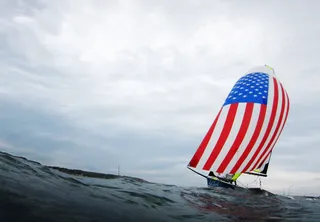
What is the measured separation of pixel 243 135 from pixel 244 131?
0.96ft

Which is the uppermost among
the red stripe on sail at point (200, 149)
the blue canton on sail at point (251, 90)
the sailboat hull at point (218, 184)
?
the blue canton on sail at point (251, 90)

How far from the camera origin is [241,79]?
2359 centimetres

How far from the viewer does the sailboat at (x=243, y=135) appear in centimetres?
2033

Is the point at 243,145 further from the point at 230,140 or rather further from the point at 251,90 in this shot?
the point at 251,90

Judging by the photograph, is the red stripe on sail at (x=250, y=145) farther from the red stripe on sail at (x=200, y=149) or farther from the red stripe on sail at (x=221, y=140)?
the red stripe on sail at (x=200, y=149)

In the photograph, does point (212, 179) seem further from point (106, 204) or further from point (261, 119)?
point (106, 204)

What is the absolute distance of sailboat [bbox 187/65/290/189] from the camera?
2033 centimetres

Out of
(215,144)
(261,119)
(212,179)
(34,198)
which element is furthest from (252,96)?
(34,198)

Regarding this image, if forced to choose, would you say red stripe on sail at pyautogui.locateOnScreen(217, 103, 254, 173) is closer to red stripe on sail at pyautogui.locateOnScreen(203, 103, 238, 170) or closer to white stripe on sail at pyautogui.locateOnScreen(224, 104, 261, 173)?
white stripe on sail at pyautogui.locateOnScreen(224, 104, 261, 173)

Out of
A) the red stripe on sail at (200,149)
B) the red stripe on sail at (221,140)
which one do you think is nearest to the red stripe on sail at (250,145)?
the red stripe on sail at (221,140)

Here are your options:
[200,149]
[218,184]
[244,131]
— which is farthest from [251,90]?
[218,184]

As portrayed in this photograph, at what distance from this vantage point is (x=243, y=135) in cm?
2045

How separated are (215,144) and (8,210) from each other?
18.4 m

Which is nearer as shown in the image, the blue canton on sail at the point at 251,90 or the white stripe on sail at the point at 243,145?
the white stripe on sail at the point at 243,145
